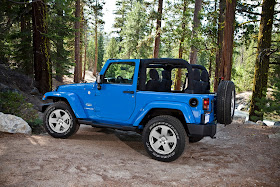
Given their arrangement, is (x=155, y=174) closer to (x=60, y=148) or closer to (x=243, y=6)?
(x=60, y=148)

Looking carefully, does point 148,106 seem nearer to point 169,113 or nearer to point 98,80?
point 169,113

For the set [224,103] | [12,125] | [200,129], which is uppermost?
[224,103]

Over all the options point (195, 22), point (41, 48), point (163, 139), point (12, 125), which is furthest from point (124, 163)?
point (195, 22)

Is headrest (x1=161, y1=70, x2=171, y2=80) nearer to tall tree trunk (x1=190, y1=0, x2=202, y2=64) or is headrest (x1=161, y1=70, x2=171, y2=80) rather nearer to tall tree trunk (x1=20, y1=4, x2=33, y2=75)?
tall tree trunk (x1=20, y1=4, x2=33, y2=75)

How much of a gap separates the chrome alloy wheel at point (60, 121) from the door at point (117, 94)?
0.90 metres

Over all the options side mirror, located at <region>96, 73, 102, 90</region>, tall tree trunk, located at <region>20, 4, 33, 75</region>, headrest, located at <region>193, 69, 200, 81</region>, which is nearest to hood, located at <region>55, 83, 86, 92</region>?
side mirror, located at <region>96, 73, 102, 90</region>

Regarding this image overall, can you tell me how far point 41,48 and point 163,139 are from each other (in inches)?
351

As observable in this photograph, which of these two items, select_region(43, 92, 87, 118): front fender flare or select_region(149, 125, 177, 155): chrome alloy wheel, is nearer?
select_region(149, 125, 177, 155): chrome alloy wheel

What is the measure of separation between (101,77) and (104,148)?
1.67 meters

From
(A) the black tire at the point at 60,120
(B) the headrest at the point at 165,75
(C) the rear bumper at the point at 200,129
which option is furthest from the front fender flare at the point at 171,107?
(A) the black tire at the point at 60,120

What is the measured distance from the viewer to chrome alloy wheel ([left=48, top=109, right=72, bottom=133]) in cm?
609

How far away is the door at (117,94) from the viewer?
17.6 feet

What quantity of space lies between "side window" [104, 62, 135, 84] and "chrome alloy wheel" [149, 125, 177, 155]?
4.46ft

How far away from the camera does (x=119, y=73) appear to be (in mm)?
5816
